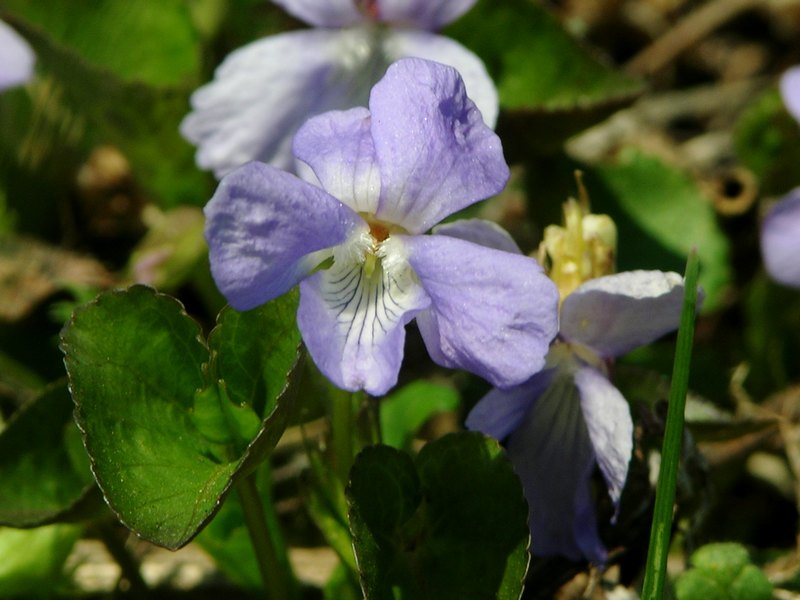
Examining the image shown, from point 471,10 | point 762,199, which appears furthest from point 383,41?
point 762,199

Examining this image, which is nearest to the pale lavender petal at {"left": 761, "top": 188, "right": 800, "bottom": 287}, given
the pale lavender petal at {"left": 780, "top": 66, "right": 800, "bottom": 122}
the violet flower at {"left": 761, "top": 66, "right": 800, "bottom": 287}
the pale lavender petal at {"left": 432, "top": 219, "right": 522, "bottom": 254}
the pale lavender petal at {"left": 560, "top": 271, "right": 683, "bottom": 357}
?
the violet flower at {"left": 761, "top": 66, "right": 800, "bottom": 287}

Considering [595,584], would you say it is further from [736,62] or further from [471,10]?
[736,62]

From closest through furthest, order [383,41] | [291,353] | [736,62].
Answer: [291,353] < [383,41] < [736,62]

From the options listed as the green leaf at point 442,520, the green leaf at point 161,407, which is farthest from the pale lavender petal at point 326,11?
the green leaf at point 442,520

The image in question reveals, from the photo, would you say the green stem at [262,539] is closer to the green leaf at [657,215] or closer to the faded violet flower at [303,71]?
the faded violet flower at [303,71]

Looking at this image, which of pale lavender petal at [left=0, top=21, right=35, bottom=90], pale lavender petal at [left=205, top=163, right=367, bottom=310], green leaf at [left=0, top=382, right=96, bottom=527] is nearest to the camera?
pale lavender petal at [left=205, top=163, right=367, bottom=310]

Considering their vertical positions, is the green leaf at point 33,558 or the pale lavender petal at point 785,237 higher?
the pale lavender petal at point 785,237

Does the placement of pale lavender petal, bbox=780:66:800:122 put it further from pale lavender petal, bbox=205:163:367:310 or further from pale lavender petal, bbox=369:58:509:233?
pale lavender petal, bbox=205:163:367:310
